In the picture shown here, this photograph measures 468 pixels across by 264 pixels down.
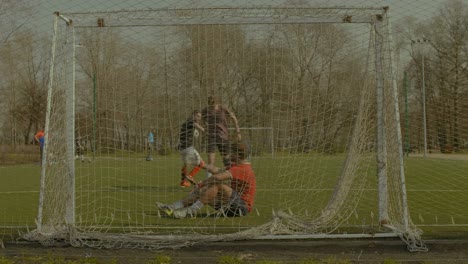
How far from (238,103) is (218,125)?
0.43 meters

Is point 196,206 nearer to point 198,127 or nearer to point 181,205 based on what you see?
point 181,205

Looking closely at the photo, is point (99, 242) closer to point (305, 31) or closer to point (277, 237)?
point (277, 237)

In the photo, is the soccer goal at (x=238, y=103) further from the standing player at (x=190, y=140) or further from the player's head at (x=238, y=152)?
the player's head at (x=238, y=152)

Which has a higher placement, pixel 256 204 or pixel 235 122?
pixel 235 122

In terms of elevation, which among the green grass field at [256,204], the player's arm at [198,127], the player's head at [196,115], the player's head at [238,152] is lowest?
the green grass field at [256,204]

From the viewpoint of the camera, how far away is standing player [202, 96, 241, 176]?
764 centimetres

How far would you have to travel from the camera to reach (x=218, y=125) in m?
7.92

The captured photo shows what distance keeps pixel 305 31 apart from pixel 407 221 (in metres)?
2.76

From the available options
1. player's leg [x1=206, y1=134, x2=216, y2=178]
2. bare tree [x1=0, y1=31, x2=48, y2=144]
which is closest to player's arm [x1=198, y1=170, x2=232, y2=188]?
player's leg [x1=206, y1=134, x2=216, y2=178]

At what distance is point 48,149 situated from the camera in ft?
22.4

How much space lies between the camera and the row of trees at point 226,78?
24.2ft

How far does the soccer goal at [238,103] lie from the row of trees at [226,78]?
16mm

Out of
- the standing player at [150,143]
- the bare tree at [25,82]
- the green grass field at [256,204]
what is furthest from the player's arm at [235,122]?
the bare tree at [25,82]

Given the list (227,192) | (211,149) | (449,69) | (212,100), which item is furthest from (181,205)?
(449,69)
